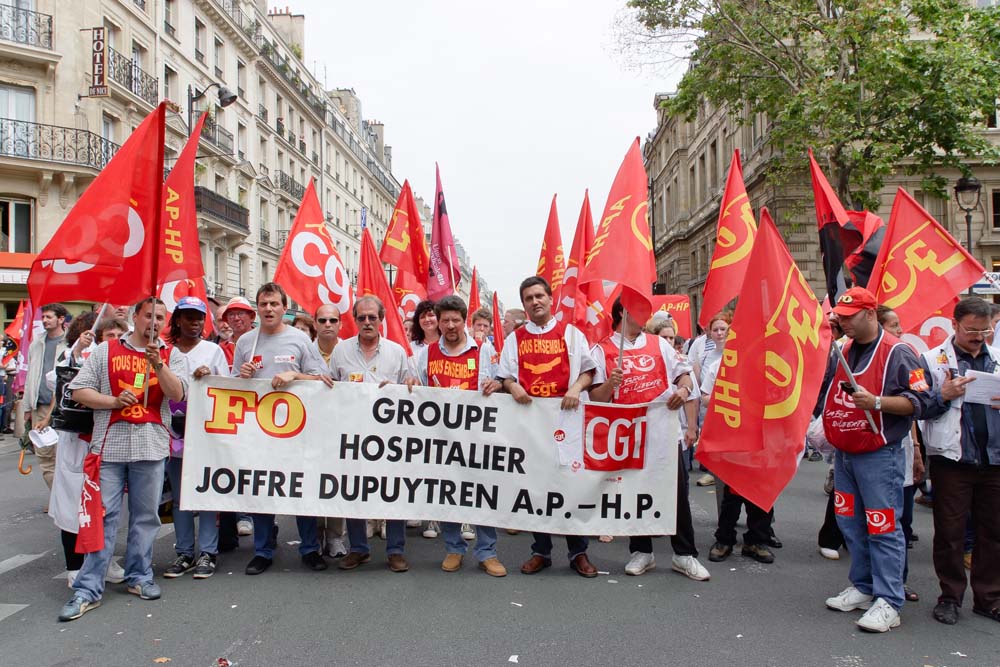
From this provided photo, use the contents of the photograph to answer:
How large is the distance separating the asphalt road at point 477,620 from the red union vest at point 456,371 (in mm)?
1331

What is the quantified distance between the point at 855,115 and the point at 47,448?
1842 centimetres

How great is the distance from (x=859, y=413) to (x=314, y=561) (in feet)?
12.4

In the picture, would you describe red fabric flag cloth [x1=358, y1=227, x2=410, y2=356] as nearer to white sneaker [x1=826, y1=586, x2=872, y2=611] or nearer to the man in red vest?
the man in red vest

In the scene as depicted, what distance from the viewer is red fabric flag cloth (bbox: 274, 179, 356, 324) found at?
755 cm

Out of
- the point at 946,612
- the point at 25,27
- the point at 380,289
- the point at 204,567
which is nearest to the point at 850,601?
the point at 946,612

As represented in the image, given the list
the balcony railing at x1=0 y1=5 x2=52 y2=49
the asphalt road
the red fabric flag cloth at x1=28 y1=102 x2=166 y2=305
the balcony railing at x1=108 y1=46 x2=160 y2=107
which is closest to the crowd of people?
the asphalt road

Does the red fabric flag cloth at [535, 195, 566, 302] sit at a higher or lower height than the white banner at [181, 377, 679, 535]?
higher

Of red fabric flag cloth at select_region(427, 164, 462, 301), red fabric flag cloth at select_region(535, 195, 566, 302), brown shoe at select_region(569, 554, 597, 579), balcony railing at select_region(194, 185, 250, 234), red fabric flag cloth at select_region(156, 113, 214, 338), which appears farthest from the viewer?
balcony railing at select_region(194, 185, 250, 234)

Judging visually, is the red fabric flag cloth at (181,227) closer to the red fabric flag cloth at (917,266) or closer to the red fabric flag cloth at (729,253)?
the red fabric flag cloth at (729,253)

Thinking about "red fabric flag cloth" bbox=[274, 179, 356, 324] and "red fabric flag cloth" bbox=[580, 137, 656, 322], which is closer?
"red fabric flag cloth" bbox=[580, 137, 656, 322]

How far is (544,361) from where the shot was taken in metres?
5.22

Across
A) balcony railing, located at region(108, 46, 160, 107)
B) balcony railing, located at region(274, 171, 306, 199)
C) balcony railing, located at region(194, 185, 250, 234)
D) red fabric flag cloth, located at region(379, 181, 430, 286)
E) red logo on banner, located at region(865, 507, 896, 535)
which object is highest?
balcony railing, located at region(108, 46, 160, 107)

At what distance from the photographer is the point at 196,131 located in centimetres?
596

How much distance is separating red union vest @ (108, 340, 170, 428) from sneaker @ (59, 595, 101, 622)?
1.04m
